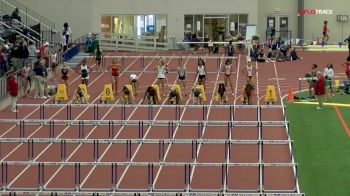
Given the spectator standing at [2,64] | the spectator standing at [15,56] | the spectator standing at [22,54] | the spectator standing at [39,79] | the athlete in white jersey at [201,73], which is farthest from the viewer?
the spectator standing at [22,54]

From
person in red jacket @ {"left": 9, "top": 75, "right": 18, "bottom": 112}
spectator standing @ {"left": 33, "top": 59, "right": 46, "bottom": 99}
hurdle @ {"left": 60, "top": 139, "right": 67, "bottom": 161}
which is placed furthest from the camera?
spectator standing @ {"left": 33, "top": 59, "right": 46, "bottom": 99}

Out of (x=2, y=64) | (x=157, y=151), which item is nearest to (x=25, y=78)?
(x=2, y=64)

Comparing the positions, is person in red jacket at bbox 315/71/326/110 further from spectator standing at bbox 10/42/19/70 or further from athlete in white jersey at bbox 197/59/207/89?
spectator standing at bbox 10/42/19/70

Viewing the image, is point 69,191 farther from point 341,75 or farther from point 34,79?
point 341,75

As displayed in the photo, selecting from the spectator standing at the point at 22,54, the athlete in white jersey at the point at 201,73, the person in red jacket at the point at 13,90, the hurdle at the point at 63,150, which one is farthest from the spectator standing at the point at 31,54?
the hurdle at the point at 63,150

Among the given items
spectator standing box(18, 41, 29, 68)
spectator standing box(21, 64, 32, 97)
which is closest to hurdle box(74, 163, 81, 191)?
spectator standing box(21, 64, 32, 97)

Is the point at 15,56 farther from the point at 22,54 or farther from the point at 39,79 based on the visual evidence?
the point at 39,79

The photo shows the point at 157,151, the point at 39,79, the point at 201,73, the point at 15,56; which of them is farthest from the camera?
the point at 15,56

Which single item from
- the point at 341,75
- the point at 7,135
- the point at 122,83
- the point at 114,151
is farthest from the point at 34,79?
the point at 341,75

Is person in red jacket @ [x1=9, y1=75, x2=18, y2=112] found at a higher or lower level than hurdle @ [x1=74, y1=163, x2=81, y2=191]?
higher

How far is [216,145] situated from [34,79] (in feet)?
40.6

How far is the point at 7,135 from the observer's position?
3506cm

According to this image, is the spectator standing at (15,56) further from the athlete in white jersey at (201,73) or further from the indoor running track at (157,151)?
the athlete in white jersey at (201,73)

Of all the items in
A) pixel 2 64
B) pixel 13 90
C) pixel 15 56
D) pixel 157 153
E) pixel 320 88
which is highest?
pixel 15 56
